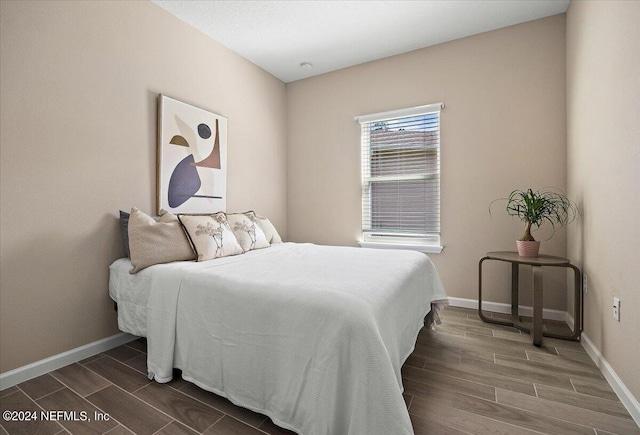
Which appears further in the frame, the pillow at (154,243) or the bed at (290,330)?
the pillow at (154,243)

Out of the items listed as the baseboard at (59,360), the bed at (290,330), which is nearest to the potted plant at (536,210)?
the bed at (290,330)

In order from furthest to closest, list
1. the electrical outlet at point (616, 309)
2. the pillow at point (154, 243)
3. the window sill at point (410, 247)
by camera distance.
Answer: the window sill at point (410, 247) → the pillow at point (154, 243) → the electrical outlet at point (616, 309)

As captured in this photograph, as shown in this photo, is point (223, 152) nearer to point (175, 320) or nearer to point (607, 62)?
point (175, 320)

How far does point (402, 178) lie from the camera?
11.4 feet

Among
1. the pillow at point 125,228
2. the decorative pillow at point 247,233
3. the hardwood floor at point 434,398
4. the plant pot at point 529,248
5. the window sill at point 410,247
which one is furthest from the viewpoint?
the window sill at point 410,247

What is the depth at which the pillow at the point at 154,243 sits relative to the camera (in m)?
2.01

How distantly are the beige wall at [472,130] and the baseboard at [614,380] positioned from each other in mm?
737

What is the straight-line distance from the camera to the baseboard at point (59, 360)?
178 centimetres

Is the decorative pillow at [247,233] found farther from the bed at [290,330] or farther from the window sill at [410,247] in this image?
the window sill at [410,247]

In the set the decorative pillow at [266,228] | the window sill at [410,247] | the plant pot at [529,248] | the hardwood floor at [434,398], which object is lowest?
the hardwood floor at [434,398]

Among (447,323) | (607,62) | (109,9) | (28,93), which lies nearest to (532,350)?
(447,323)

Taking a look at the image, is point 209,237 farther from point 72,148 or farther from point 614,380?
point 614,380

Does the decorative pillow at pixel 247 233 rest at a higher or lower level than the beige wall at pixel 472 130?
lower

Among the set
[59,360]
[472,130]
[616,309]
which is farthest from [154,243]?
[472,130]
